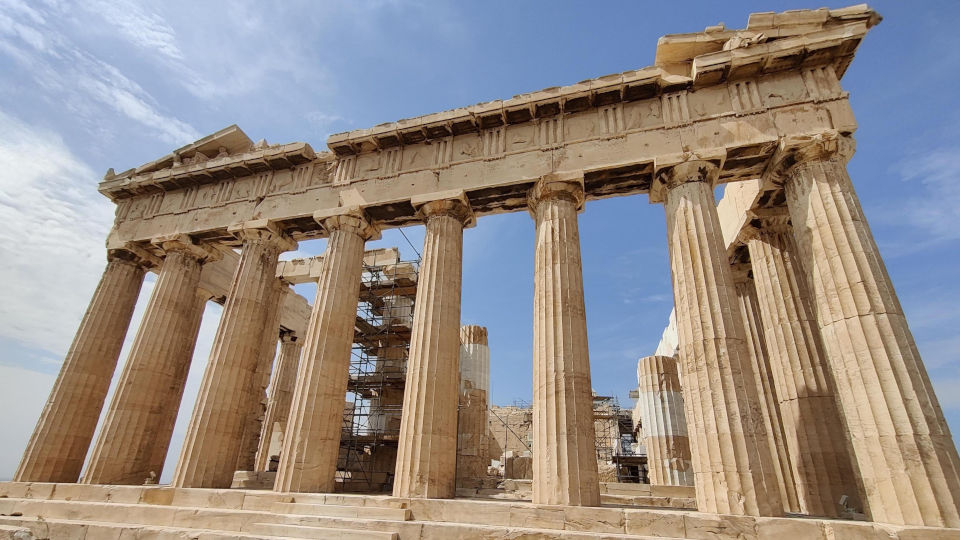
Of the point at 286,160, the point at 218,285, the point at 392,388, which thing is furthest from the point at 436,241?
the point at 218,285

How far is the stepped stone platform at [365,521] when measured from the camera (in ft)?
23.9

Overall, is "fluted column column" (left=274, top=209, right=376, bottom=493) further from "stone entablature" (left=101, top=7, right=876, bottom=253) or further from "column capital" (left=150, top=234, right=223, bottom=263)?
"column capital" (left=150, top=234, right=223, bottom=263)

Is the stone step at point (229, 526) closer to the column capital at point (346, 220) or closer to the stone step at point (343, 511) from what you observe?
the stone step at point (343, 511)

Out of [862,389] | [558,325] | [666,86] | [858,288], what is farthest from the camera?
[666,86]

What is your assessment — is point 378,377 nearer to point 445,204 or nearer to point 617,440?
point 445,204

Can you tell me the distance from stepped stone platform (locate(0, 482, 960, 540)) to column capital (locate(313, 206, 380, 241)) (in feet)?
23.3

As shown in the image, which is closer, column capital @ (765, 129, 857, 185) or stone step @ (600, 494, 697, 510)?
column capital @ (765, 129, 857, 185)

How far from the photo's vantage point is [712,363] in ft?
29.8

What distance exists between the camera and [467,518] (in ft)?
27.9

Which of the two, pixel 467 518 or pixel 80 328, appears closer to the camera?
pixel 467 518

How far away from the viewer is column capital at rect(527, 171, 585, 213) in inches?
464

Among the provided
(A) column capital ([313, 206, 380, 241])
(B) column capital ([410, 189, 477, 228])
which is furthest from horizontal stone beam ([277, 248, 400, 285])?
(B) column capital ([410, 189, 477, 228])

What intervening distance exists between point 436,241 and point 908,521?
1050cm

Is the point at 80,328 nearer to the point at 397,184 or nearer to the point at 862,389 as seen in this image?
the point at 397,184
